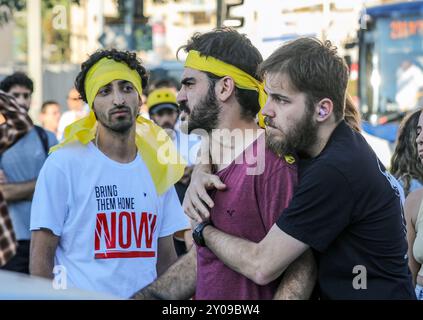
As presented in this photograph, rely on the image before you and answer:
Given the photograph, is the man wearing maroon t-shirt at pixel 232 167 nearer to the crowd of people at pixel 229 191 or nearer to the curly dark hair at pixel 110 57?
the crowd of people at pixel 229 191

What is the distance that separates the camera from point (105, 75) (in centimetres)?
543

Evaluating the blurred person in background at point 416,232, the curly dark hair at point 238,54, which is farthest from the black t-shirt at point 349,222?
the blurred person in background at point 416,232

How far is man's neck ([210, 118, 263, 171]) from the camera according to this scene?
4012 millimetres

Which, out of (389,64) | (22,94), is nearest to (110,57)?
(22,94)

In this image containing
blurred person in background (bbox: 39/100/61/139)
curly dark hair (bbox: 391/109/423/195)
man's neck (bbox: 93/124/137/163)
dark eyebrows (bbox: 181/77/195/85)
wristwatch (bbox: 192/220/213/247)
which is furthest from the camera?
blurred person in background (bbox: 39/100/61/139)

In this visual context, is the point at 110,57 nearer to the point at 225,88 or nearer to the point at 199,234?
the point at 225,88

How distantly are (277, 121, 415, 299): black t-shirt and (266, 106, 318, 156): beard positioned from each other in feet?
0.25

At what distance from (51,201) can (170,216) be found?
0.77 m

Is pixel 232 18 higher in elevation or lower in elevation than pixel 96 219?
higher

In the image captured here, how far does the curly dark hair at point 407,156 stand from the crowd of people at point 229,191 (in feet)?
3.03

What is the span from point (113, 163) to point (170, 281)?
1.23 meters

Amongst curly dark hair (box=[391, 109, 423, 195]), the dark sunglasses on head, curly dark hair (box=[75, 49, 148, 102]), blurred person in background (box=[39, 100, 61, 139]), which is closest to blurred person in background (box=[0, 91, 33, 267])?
curly dark hair (box=[75, 49, 148, 102])

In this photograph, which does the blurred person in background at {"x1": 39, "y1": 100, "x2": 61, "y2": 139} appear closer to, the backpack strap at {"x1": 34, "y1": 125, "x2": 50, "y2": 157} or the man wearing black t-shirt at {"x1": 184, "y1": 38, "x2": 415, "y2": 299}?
the backpack strap at {"x1": 34, "y1": 125, "x2": 50, "y2": 157}

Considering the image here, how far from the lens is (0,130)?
4.04 m
